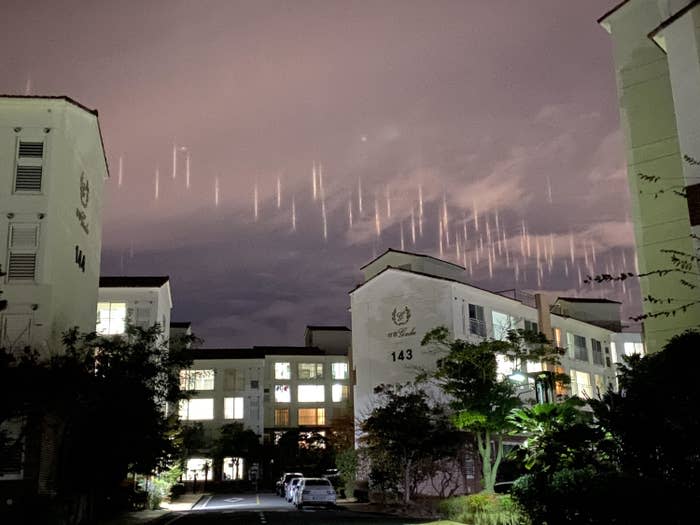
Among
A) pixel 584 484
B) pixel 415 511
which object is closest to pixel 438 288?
pixel 415 511

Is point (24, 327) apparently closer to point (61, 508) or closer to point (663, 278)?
point (61, 508)

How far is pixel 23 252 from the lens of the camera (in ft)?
92.3

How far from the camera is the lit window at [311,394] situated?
79.0m

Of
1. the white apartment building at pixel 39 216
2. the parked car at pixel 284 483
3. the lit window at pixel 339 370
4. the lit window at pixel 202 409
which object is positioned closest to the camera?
the white apartment building at pixel 39 216

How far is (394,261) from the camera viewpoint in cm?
5384

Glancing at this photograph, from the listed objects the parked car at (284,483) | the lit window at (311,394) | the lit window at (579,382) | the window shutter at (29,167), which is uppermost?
the window shutter at (29,167)

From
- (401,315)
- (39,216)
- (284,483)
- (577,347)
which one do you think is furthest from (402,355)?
(39,216)

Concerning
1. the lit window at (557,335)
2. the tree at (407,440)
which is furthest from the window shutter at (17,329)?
the lit window at (557,335)

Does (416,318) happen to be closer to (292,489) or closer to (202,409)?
(292,489)

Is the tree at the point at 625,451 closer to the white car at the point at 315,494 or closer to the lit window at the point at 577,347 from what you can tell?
the white car at the point at 315,494

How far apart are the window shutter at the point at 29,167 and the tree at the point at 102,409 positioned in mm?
6053

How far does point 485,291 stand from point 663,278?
73.6ft

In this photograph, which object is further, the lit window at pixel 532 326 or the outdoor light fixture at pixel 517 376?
the lit window at pixel 532 326

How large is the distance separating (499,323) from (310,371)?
116ft
